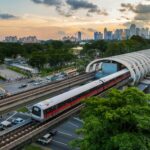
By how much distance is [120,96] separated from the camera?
1591 cm

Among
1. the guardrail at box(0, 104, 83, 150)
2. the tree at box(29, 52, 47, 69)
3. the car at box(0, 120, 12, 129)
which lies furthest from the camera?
the tree at box(29, 52, 47, 69)

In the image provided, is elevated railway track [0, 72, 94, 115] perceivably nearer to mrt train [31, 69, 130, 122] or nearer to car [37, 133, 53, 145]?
mrt train [31, 69, 130, 122]

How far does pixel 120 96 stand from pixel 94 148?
391 centimetres

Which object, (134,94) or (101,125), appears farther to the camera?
→ (134,94)

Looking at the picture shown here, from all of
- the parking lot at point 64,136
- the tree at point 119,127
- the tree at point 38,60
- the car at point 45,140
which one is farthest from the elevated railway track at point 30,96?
the tree at point 38,60

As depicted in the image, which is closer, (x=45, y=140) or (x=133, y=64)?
(x=45, y=140)

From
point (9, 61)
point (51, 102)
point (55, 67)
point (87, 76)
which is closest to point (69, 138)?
point (51, 102)

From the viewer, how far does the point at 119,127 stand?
14.4m

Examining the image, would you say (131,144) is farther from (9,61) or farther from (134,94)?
(9,61)

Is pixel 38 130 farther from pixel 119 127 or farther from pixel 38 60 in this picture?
pixel 38 60

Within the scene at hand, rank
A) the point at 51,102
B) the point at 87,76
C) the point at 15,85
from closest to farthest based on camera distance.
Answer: the point at 51,102, the point at 87,76, the point at 15,85

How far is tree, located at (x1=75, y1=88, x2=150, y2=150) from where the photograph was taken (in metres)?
13.2

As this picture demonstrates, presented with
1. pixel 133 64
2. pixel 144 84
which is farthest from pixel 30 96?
pixel 133 64

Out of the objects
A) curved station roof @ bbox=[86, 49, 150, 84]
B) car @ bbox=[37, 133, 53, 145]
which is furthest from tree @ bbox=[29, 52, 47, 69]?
car @ bbox=[37, 133, 53, 145]
